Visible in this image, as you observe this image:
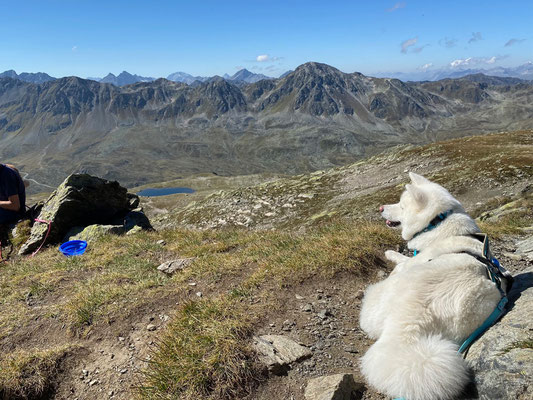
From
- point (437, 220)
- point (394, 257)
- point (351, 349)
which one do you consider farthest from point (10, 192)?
point (437, 220)

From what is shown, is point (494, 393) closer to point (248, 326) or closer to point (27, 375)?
point (248, 326)

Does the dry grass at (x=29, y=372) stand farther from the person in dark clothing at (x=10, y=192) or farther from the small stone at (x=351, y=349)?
the person in dark clothing at (x=10, y=192)

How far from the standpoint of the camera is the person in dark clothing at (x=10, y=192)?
13.0 m

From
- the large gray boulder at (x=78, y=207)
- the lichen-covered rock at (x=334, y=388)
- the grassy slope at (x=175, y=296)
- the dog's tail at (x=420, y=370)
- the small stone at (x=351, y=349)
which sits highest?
the large gray boulder at (x=78, y=207)

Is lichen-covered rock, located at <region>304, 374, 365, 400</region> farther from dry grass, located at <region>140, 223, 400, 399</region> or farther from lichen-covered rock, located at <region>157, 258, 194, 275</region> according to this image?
lichen-covered rock, located at <region>157, 258, 194, 275</region>

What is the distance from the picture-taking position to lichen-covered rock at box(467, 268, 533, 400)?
131 inches

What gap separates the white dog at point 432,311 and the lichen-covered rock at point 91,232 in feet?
42.8

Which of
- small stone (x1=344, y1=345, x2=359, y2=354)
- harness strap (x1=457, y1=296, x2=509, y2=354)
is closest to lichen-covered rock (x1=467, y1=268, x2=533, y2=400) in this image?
harness strap (x1=457, y1=296, x2=509, y2=354)

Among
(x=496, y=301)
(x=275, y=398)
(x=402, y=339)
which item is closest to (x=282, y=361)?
(x=275, y=398)

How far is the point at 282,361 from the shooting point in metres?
4.83

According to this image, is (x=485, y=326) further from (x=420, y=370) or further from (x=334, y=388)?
(x=334, y=388)

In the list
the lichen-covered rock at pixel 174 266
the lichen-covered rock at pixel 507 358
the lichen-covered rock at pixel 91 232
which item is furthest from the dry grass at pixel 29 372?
the lichen-covered rock at pixel 91 232

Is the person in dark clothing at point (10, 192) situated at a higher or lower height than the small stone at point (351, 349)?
higher

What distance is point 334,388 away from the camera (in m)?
4.17
